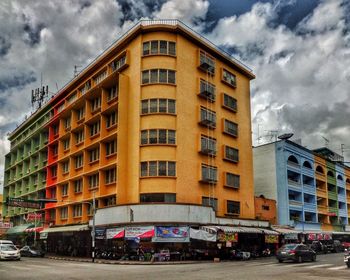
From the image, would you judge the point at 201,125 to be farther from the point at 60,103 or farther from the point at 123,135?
the point at 60,103

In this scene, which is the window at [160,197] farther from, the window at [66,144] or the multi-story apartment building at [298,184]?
the multi-story apartment building at [298,184]

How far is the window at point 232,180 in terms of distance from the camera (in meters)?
48.8

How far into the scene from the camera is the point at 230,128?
5128 cm

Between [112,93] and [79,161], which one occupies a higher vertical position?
[112,93]

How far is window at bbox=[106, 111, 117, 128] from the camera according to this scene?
4860 cm

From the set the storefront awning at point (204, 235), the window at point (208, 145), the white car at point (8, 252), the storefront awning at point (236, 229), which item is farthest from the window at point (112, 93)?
the white car at point (8, 252)

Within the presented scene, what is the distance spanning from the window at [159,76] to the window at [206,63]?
15.2ft

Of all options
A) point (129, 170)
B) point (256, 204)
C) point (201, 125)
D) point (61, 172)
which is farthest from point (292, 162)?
point (61, 172)

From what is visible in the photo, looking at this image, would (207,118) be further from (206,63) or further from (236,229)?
(236,229)

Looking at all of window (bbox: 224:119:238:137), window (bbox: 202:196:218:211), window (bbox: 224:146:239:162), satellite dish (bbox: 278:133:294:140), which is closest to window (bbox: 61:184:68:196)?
window (bbox: 202:196:218:211)

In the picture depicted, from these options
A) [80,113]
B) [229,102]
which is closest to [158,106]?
[229,102]

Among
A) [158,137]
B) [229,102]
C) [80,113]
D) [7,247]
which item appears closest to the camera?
[7,247]

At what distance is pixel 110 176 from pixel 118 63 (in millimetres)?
13070

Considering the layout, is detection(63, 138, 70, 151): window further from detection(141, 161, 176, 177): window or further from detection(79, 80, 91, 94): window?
detection(141, 161, 176, 177): window
